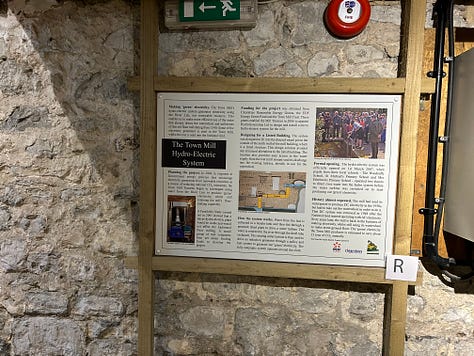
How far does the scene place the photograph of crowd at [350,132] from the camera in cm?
160

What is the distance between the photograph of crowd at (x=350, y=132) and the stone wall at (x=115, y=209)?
199mm

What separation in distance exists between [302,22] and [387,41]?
0.39 m

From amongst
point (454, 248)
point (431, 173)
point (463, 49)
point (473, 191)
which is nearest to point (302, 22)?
point (463, 49)

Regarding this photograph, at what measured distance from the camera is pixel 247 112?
64.8 inches

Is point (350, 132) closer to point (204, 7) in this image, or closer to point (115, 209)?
point (204, 7)

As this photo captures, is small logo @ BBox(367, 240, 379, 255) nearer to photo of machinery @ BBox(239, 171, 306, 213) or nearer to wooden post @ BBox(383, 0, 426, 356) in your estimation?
wooden post @ BBox(383, 0, 426, 356)

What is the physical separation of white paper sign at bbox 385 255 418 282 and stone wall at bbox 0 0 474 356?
0.14 metres

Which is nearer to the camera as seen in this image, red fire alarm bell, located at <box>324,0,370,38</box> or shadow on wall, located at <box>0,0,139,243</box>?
red fire alarm bell, located at <box>324,0,370,38</box>

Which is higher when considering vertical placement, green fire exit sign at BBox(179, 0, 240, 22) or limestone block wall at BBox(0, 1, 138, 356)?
green fire exit sign at BBox(179, 0, 240, 22)

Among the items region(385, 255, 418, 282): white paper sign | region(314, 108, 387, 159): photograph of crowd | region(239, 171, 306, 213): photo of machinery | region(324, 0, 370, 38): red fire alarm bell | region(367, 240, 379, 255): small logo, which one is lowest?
region(385, 255, 418, 282): white paper sign

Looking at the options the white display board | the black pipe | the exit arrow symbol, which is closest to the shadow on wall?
the white display board

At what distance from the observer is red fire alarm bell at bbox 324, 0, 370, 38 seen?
156 centimetres

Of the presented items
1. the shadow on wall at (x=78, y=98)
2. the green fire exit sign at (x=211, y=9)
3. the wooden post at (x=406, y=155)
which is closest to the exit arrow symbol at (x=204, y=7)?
the green fire exit sign at (x=211, y=9)

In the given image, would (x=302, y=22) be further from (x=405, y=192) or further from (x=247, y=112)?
(x=405, y=192)
